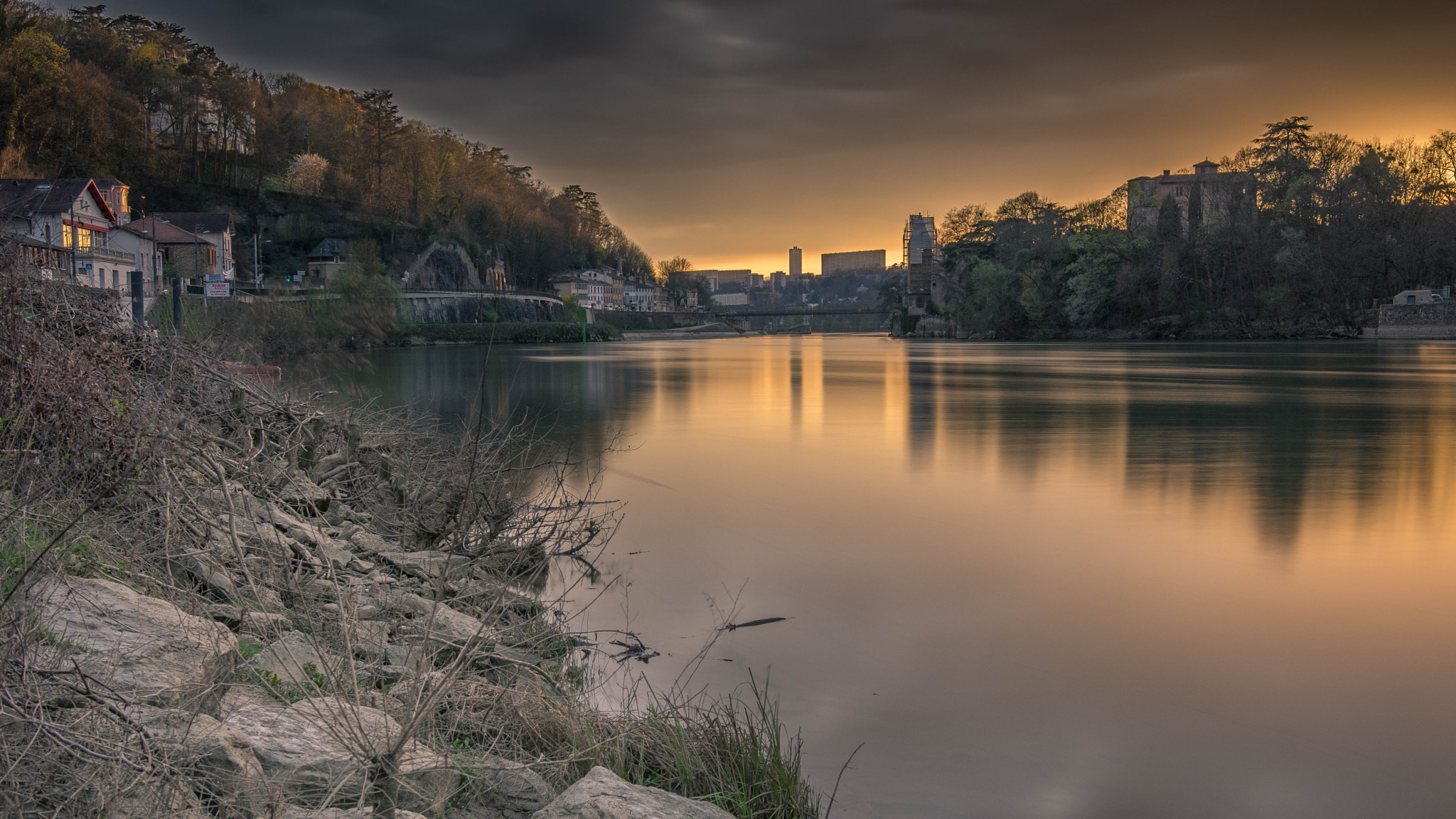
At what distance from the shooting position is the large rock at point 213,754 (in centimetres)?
303

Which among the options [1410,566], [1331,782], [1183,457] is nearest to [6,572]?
[1331,782]

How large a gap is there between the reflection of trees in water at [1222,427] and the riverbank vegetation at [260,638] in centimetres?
829

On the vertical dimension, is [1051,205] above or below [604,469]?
above

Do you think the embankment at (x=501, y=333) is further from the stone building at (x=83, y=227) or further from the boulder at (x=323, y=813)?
the boulder at (x=323, y=813)

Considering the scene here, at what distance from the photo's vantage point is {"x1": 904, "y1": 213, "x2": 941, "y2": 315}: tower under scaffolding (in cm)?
13712

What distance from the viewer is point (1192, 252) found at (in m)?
80.8

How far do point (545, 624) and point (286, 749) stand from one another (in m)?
3.23

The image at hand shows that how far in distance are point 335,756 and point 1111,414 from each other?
2347 centimetres

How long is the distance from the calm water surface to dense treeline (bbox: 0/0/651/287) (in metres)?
63.2

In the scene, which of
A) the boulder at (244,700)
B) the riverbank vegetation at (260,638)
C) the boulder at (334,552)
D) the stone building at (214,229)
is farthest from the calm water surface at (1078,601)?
the stone building at (214,229)

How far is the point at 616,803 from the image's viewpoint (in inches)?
131

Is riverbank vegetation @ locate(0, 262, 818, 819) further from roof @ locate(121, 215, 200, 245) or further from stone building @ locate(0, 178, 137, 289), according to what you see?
roof @ locate(121, 215, 200, 245)

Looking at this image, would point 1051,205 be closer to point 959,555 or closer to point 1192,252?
point 1192,252

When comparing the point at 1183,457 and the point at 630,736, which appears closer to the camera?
the point at 630,736
